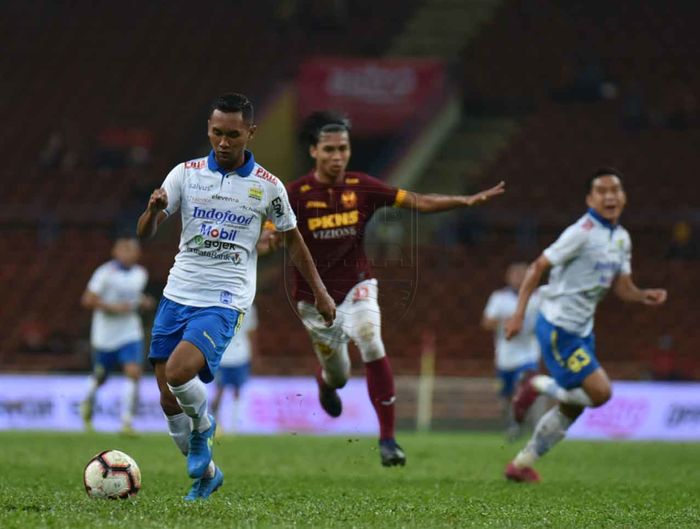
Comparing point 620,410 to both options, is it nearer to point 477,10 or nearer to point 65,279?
point 65,279

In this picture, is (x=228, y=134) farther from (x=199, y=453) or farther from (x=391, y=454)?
(x=391, y=454)

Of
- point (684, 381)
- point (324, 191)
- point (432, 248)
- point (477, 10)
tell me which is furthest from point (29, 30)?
point (324, 191)

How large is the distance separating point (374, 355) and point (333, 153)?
1724mm

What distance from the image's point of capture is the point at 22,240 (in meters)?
28.1

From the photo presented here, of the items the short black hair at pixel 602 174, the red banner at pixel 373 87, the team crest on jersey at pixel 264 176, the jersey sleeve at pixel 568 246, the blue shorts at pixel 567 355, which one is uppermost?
the red banner at pixel 373 87

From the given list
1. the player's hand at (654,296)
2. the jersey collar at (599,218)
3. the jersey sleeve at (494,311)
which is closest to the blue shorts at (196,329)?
the jersey collar at (599,218)

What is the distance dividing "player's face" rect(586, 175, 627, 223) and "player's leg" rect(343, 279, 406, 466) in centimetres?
216

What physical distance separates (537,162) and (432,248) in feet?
13.3

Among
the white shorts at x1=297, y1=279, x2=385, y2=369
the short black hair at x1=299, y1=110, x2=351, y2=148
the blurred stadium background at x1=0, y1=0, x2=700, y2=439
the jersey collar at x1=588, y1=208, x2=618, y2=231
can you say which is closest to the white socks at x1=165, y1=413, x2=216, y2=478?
the white shorts at x1=297, y1=279, x2=385, y2=369

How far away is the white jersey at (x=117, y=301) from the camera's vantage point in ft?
59.1

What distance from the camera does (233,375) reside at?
18219 mm

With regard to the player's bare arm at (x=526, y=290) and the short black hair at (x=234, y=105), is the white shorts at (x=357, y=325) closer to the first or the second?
the player's bare arm at (x=526, y=290)

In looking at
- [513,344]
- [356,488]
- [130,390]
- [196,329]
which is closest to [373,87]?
[513,344]

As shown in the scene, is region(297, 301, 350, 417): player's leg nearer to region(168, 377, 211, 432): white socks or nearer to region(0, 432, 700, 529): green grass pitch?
region(0, 432, 700, 529): green grass pitch
